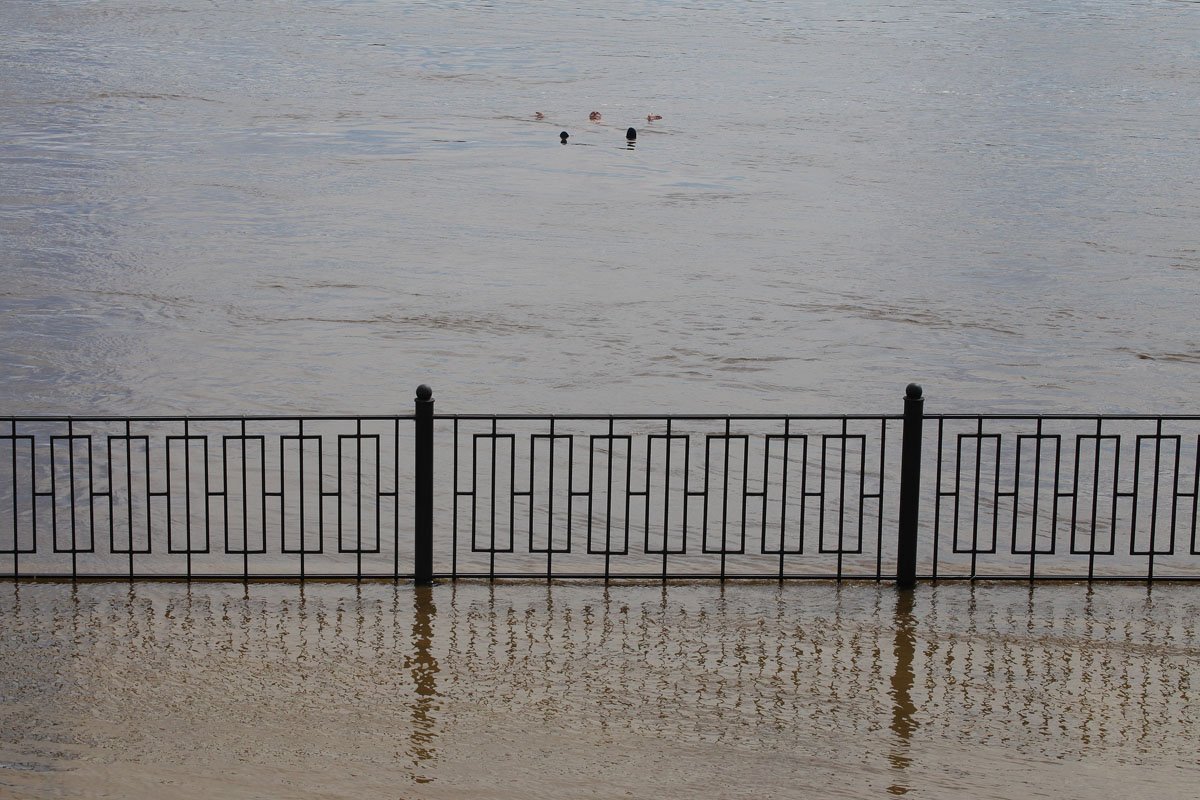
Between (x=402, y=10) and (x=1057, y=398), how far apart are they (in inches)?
3147

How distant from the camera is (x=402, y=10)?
95.1m

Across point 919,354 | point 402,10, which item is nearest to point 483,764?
point 919,354

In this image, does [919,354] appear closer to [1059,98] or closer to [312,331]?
[312,331]

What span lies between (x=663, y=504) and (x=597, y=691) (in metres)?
7.80

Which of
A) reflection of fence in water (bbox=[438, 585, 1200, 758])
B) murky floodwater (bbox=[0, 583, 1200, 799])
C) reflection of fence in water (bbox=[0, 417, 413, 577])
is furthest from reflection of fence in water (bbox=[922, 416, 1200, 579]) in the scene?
reflection of fence in water (bbox=[0, 417, 413, 577])

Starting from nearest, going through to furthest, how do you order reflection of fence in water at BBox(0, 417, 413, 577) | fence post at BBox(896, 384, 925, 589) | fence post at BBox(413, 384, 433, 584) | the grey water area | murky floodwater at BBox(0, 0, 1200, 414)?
the grey water area, fence post at BBox(413, 384, 433, 584), fence post at BBox(896, 384, 925, 589), reflection of fence in water at BBox(0, 417, 413, 577), murky floodwater at BBox(0, 0, 1200, 414)

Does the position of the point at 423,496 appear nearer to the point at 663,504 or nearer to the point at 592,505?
the point at 592,505

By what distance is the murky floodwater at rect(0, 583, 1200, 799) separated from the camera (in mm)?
6770

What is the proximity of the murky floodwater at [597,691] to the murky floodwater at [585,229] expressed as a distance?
1170 centimetres

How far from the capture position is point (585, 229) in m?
35.2

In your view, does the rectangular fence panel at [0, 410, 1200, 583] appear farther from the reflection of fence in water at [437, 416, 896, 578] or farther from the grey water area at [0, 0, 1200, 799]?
the grey water area at [0, 0, 1200, 799]

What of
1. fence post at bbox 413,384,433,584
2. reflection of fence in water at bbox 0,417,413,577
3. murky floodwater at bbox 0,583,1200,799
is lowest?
reflection of fence in water at bbox 0,417,413,577

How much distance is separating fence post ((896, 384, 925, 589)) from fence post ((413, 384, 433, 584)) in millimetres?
3107

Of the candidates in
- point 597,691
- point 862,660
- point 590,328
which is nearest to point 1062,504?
point 862,660
